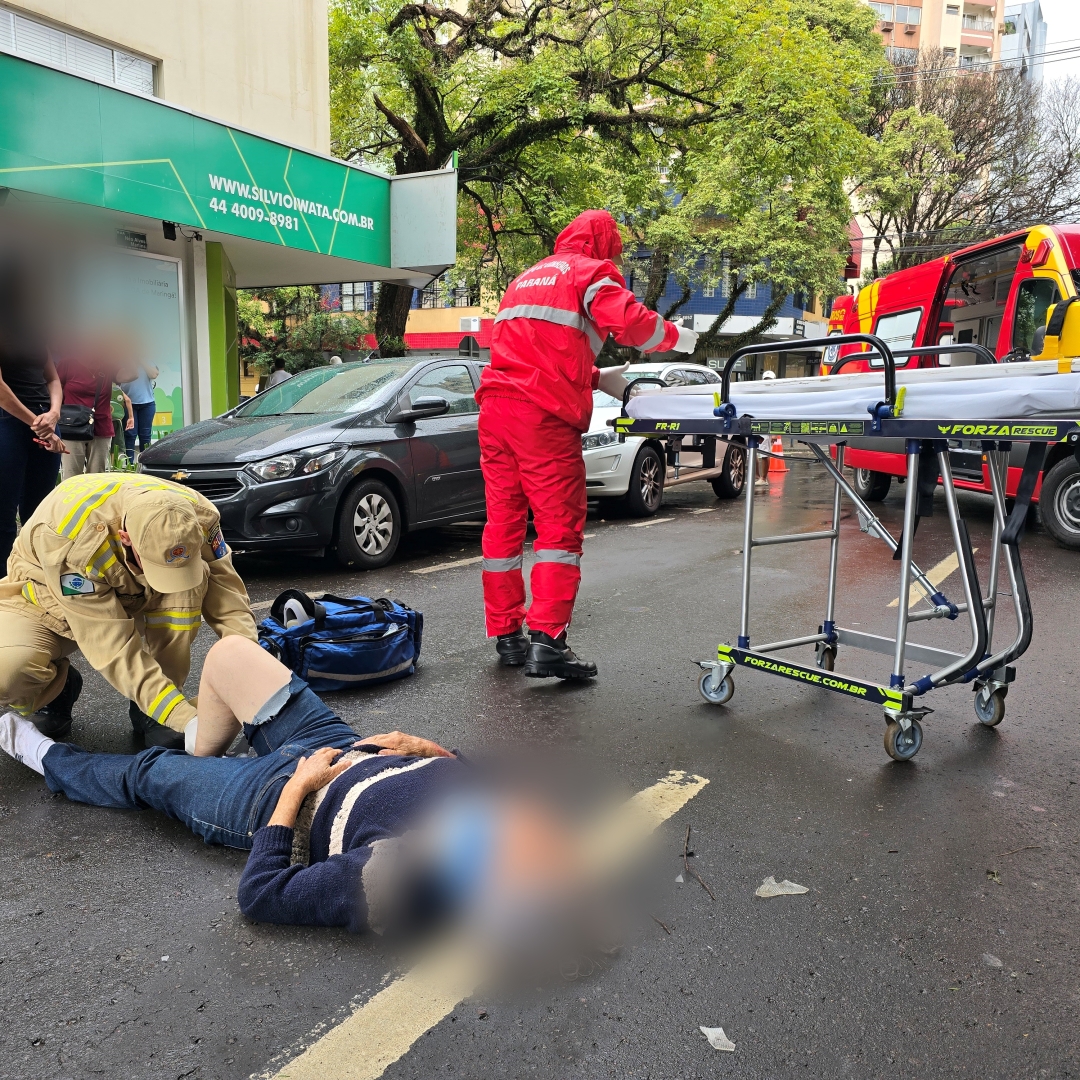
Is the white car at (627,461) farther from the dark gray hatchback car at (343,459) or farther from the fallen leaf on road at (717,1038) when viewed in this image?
the fallen leaf on road at (717,1038)

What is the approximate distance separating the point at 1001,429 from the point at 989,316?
8.69 m

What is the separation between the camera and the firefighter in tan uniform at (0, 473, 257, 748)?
3053 millimetres

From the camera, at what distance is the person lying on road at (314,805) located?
7.47ft

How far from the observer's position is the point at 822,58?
55.8ft

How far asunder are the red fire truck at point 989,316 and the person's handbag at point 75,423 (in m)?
5.76

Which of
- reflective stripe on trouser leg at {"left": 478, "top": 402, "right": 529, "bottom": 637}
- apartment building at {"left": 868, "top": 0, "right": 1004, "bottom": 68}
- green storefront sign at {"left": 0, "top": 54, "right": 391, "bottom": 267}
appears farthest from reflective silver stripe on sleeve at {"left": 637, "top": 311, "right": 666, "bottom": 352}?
apartment building at {"left": 868, "top": 0, "right": 1004, "bottom": 68}

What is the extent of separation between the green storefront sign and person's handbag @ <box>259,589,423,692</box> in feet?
20.5

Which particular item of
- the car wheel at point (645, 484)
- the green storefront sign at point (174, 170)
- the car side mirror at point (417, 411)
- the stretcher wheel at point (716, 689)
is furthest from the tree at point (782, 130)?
the stretcher wheel at point (716, 689)

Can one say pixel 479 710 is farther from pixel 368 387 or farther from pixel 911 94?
pixel 911 94

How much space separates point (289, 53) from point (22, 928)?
12.8 metres

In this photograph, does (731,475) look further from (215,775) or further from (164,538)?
(215,775)

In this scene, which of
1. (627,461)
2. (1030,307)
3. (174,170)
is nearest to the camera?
(1030,307)

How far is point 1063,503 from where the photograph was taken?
27.3 ft

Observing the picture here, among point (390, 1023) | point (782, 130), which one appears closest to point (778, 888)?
point (390, 1023)
